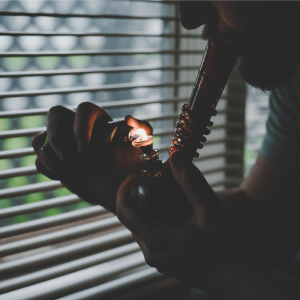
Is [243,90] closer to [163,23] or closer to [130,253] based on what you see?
[163,23]

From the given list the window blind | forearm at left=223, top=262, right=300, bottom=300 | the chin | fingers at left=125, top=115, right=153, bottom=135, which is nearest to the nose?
the chin

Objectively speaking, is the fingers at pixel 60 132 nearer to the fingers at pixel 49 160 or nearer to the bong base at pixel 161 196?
the fingers at pixel 49 160

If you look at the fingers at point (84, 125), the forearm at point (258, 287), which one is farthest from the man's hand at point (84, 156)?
the forearm at point (258, 287)

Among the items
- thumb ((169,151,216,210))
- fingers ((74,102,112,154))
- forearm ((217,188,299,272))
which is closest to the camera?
thumb ((169,151,216,210))

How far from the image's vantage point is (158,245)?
631 mm

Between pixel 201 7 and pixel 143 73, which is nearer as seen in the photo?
pixel 201 7

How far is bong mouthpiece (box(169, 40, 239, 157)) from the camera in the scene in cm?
60

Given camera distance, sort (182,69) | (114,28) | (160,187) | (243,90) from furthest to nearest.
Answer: (243,90) < (182,69) < (114,28) < (160,187)

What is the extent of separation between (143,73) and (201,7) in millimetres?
511

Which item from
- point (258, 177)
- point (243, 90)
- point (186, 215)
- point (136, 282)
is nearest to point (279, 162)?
point (258, 177)

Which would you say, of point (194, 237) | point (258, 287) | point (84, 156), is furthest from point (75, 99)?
point (258, 287)

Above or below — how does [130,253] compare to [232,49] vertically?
below

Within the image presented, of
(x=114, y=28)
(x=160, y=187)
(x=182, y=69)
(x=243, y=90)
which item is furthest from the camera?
(x=243, y=90)

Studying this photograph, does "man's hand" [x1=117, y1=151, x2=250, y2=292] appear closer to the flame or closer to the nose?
the flame
